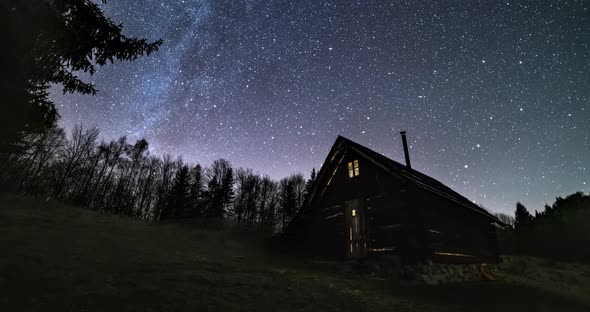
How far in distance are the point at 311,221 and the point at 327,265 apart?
3.19 meters

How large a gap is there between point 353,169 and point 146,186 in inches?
1789

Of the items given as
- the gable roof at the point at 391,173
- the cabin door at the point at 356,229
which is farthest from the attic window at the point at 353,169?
the cabin door at the point at 356,229

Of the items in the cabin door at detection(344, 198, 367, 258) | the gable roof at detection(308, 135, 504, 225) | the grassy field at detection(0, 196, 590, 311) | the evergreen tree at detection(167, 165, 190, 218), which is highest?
the evergreen tree at detection(167, 165, 190, 218)

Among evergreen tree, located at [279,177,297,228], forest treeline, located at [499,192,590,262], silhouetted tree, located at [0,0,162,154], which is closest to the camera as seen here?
silhouetted tree, located at [0,0,162,154]

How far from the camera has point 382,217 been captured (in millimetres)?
13188

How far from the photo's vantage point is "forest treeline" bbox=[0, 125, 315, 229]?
3641 centimetres

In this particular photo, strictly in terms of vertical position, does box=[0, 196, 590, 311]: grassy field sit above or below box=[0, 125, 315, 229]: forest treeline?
below

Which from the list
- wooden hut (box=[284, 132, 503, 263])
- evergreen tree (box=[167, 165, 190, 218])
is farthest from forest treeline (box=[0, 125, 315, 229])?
wooden hut (box=[284, 132, 503, 263])

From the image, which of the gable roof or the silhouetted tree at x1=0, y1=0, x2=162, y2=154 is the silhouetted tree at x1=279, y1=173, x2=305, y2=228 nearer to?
the gable roof

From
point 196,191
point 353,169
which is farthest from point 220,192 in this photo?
point 353,169

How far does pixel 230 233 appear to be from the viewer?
28.0 metres

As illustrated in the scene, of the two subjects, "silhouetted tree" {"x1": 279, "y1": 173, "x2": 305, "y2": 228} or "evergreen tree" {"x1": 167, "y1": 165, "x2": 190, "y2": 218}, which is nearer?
"evergreen tree" {"x1": 167, "y1": 165, "x2": 190, "y2": 218}

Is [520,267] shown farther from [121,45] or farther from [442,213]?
[121,45]

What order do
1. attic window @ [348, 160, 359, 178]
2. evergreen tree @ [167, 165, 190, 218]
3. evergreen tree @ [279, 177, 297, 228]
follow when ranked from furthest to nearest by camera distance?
evergreen tree @ [279, 177, 297, 228]
evergreen tree @ [167, 165, 190, 218]
attic window @ [348, 160, 359, 178]
